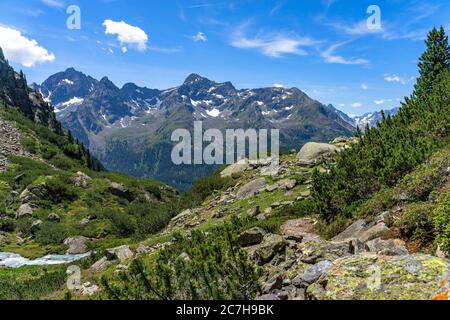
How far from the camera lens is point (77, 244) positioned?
4253 centimetres

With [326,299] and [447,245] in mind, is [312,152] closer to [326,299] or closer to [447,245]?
[447,245]

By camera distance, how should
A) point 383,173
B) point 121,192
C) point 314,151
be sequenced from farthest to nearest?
point 121,192 < point 314,151 < point 383,173

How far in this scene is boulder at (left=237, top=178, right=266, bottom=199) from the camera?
1325 inches

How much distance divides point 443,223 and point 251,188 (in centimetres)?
2405

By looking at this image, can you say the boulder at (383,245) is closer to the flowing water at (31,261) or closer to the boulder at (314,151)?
the flowing water at (31,261)

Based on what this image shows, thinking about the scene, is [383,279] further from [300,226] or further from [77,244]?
[77,244]

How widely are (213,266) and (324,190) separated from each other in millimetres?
11415

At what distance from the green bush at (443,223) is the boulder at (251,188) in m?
21.8

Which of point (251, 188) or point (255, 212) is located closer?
point (255, 212)

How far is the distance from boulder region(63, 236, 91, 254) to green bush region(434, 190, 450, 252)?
3646 centimetres

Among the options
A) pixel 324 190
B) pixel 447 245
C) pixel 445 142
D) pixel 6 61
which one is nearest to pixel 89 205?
pixel 324 190

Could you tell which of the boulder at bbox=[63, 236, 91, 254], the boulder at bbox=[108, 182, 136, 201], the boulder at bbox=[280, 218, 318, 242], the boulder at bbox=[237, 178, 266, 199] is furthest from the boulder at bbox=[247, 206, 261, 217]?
the boulder at bbox=[108, 182, 136, 201]

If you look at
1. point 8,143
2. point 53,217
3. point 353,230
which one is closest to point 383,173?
point 353,230
